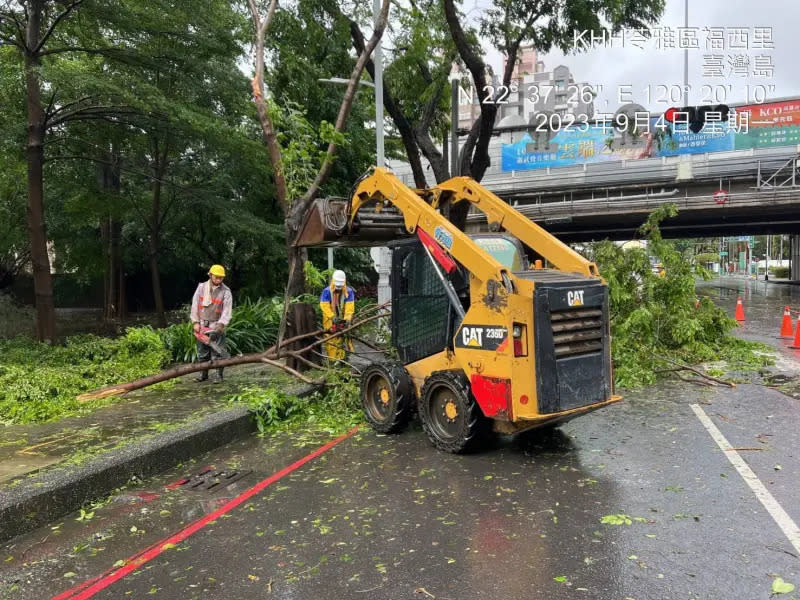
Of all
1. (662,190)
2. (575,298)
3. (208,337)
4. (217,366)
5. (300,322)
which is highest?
(662,190)

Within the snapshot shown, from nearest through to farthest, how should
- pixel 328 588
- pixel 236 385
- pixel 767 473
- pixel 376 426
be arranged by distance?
pixel 328 588
pixel 767 473
pixel 376 426
pixel 236 385

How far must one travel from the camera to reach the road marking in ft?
13.1

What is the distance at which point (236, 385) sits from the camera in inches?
355

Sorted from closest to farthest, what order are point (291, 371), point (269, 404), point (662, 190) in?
point (269, 404)
point (291, 371)
point (662, 190)

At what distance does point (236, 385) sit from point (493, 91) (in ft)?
33.5

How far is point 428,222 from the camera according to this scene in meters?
6.17

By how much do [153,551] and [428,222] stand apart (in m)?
3.82

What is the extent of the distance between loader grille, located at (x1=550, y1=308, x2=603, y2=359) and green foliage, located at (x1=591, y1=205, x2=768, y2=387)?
4149 millimetres

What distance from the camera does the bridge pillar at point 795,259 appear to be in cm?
6203

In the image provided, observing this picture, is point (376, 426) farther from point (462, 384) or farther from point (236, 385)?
point (236, 385)

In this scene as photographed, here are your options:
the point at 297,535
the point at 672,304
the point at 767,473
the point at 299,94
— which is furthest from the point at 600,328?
the point at 299,94

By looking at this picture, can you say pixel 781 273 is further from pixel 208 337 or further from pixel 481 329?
pixel 481 329

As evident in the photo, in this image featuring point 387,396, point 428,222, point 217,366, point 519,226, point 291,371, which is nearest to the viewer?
point 428,222

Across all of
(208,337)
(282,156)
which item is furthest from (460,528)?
(282,156)
